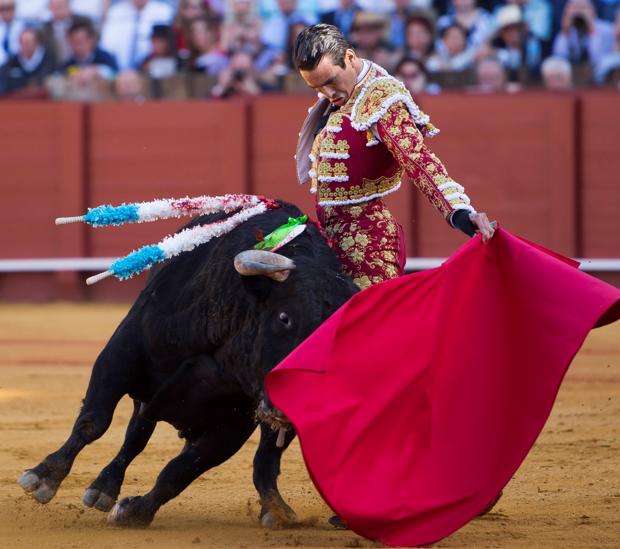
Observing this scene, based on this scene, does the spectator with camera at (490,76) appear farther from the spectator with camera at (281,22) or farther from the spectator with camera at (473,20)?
the spectator with camera at (281,22)

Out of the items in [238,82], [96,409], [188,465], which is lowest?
[188,465]

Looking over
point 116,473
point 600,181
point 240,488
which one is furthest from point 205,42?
point 116,473

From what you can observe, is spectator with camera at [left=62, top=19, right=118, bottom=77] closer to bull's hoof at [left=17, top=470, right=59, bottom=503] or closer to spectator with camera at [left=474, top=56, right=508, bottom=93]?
spectator with camera at [left=474, top=56, right=508, bottom=93]

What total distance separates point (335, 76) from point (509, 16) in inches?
185

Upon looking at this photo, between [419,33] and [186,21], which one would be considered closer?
[419,33]

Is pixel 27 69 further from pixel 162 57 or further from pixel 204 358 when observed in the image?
pixel 204 358

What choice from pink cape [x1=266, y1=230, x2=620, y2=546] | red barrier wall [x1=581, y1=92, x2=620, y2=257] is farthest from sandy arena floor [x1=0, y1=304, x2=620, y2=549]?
red barrier wall [x1=581, y1=92, x2=620, y2=257]

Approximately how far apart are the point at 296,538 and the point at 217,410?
0.40 metres

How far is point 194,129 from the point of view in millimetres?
8570

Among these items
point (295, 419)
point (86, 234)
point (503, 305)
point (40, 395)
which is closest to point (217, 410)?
point (295, 419)

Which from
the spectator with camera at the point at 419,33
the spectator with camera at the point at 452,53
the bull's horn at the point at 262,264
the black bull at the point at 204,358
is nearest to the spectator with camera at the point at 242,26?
the spectator with camera at the point at 419,33

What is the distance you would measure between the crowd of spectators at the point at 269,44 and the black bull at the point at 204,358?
14.6 feet

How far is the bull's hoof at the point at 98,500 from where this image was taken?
11.1 ft

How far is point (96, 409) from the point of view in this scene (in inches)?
130
